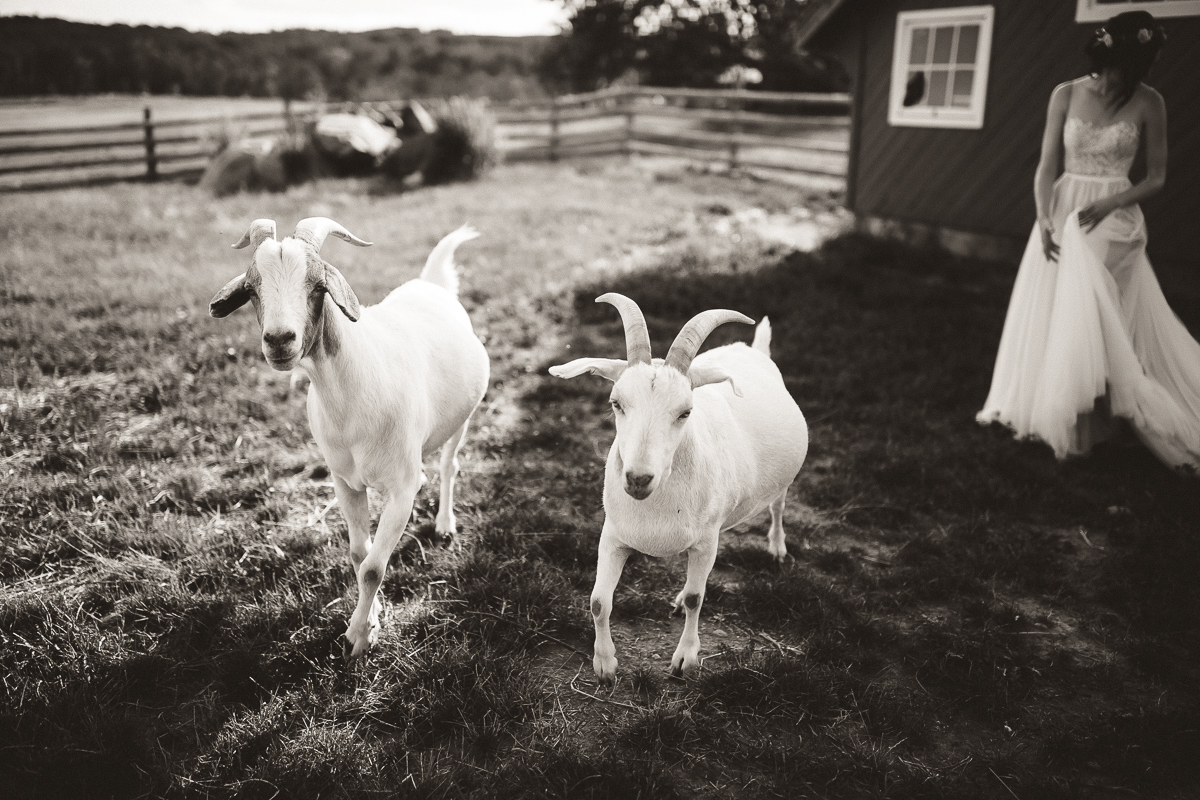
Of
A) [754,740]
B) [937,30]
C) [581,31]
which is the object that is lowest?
[754,740]

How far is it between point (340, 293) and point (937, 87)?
1150 cm

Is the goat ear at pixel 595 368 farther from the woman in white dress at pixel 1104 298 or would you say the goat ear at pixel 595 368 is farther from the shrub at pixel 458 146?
the shrub at pixel 458 146

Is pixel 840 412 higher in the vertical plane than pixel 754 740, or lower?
higher

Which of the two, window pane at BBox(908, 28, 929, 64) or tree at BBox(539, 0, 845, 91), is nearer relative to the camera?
window pane at BBox(908, 28, 929, 64)

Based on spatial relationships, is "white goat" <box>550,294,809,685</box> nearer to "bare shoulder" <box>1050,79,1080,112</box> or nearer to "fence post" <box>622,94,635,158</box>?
"bare shoulder" <box>1050,79,1080,112</box>

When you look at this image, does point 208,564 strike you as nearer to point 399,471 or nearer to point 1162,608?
point 399,471

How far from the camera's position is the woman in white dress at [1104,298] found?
17.0 feet

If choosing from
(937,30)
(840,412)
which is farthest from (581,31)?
(840,412)

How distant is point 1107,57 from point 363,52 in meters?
26.7

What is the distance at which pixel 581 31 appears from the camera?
102 ft

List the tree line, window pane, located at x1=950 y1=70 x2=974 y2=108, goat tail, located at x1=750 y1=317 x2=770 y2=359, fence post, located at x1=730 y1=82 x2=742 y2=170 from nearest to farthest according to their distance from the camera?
goat tail, located at x1=750 y1=317 x2=770 y2=359, window pane, located at x1=950 y1=70 x2=974 y2=108, fence post, located at x1=730 y1=82 x2=742 y2=170, the tree line

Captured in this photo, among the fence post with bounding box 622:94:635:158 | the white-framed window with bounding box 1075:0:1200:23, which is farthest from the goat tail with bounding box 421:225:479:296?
the fence post with bounding box 622:94:635:158

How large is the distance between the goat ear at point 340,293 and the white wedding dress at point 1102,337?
4.63 m

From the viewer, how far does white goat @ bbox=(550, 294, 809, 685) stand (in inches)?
116
